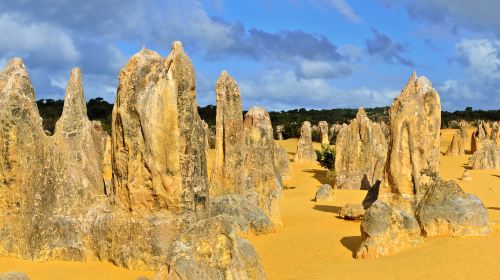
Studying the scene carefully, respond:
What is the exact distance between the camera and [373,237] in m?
11.5

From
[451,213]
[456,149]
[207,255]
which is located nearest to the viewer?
[207,255]

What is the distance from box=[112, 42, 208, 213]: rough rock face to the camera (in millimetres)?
10531

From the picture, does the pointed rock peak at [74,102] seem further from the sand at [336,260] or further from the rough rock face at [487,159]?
the rough rock face at [487,159]

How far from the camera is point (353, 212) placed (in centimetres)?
1666

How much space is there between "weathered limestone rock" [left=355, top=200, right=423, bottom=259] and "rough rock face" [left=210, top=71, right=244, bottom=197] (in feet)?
15.9

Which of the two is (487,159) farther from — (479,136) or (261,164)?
(261,164)

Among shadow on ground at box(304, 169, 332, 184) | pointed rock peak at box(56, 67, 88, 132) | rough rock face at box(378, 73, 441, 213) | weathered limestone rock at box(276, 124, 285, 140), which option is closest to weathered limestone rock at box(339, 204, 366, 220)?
rough rock face at box(378, 73, 441, 213)

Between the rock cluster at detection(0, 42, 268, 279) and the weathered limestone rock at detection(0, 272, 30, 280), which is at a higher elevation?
the rock cluster at detection(0, 42, 268, 279)

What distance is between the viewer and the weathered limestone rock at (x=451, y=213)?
39.9 feet

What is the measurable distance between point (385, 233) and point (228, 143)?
577 centimetres

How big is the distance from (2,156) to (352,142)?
16265 millimetres

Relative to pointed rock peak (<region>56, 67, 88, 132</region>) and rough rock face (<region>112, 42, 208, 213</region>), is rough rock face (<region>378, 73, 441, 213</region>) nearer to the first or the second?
Answer: rough rock face (<region>112, 42, 208, 213</region>)

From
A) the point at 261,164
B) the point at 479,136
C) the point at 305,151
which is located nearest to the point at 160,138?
the point at 261,164

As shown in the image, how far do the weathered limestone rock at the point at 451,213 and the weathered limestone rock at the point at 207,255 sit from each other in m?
5.24
